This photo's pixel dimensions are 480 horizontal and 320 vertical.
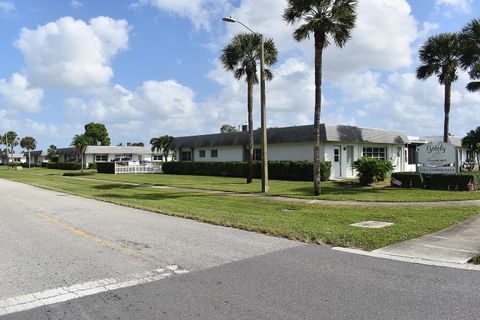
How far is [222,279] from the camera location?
611 centimetres

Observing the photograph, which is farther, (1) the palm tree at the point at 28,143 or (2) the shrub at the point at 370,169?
(1) the palm tree at the point at 28,143

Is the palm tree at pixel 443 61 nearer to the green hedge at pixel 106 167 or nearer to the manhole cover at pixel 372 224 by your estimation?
the manhole cover at pixel 372 224

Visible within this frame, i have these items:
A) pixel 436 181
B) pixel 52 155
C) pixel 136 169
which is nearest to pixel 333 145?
pixel 436 181

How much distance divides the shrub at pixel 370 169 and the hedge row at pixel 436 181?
0.92 m

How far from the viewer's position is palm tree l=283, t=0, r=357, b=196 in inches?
712

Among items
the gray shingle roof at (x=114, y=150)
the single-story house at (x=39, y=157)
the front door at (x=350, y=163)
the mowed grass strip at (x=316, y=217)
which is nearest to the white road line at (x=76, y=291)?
the mowed grass strip at (x=316, y=217)

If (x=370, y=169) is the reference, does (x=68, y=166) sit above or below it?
above

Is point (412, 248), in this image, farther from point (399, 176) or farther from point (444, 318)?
point (399, 176)

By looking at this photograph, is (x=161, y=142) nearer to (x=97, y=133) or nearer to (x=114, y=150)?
(x=114, y=150)

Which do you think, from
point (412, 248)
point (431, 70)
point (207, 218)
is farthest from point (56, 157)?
point (412, 248)

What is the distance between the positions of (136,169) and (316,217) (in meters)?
37.5

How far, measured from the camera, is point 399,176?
2178cm

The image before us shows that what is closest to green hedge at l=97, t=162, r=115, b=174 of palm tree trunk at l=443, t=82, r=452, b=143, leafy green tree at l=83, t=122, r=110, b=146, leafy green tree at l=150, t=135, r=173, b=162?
leafy green tree at l=150, t=135, r=173, b=162

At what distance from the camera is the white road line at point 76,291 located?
5148mm
